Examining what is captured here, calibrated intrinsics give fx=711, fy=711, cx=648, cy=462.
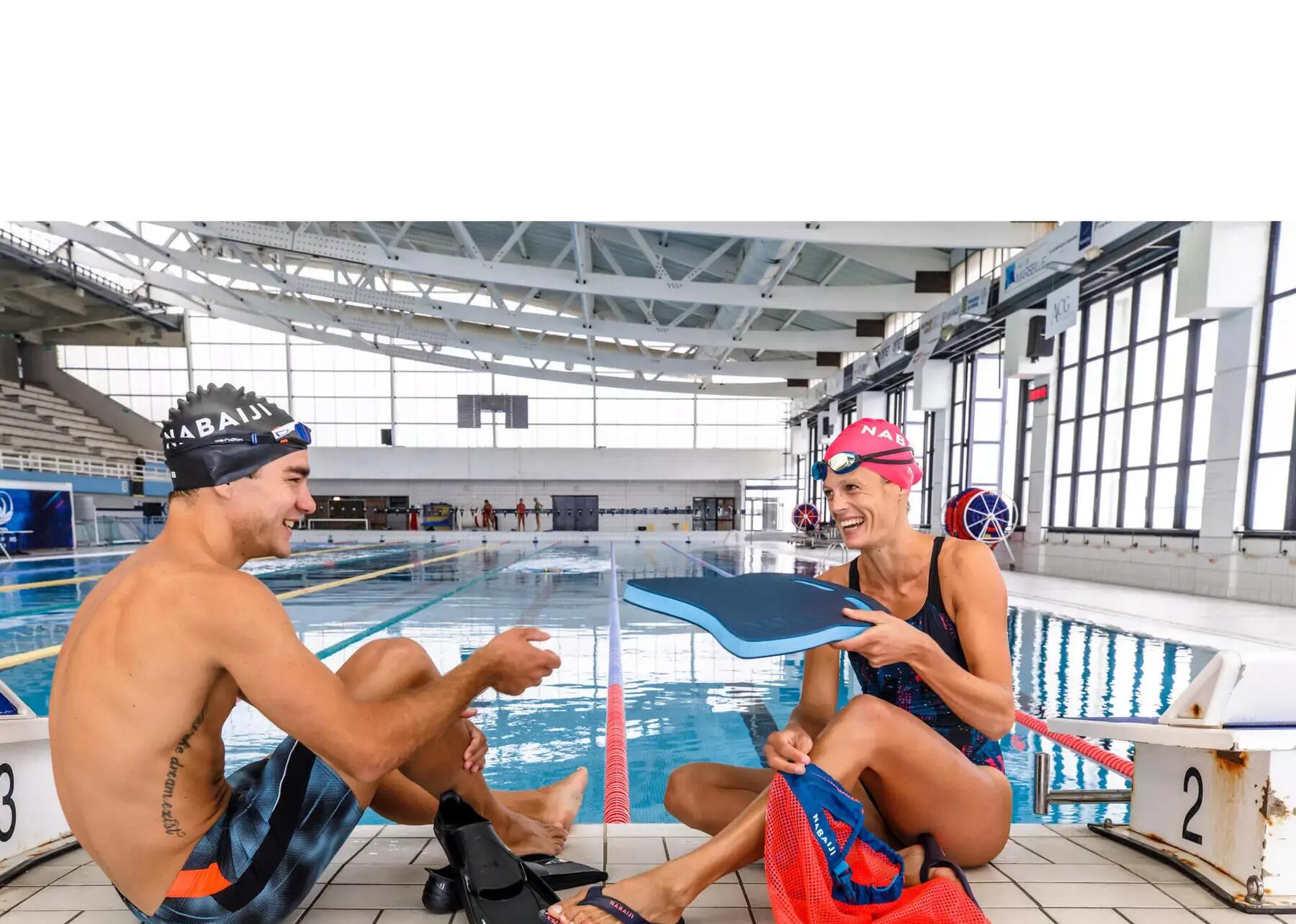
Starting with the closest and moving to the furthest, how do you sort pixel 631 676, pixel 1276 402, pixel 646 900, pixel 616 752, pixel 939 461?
pixel 646 900 → pixel 616 752 → pixel 631 676 → pixel 1276 402 → pixel 939 461

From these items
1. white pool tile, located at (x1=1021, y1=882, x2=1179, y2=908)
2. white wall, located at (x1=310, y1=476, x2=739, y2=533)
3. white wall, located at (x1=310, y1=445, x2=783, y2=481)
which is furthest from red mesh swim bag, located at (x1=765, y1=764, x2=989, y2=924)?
white wall, located at (x1=310, y1=476, x2=739, y2=533)

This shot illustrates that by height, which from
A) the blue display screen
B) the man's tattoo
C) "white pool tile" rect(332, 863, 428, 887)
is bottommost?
the blue display screen

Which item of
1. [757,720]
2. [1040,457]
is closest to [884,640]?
[757,720]

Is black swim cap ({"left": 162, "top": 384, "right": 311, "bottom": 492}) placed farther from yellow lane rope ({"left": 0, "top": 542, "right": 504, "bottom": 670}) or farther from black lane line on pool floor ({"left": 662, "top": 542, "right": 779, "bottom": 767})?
black lane line on pool floor ({"left": 662, "top": 542, "right": 779, "bottom": 767})

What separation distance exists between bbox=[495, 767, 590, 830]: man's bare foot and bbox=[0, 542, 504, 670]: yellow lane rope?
95 cm

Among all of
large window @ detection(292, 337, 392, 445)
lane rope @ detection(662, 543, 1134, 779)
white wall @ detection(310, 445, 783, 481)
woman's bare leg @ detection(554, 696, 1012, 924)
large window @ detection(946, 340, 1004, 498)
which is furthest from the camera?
white wall @ detection(310, 445, 783, 481)

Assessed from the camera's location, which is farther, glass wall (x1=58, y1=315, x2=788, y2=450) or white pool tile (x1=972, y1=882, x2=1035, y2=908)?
glass wall (x1=58, y1=315, x2=788, y2=450)

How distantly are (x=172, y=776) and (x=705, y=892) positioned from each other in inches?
48.4

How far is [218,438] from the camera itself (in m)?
1.43

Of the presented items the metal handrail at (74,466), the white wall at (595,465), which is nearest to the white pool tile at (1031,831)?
the metal handrail at (74,466)

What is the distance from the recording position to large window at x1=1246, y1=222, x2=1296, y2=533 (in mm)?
7562

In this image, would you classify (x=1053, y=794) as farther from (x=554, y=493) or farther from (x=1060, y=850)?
(x=554, y=493)

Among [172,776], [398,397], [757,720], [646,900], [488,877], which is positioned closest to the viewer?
[172,776]
